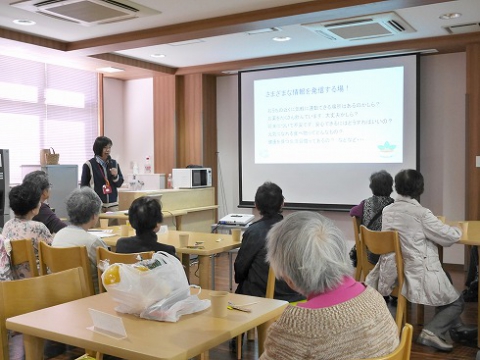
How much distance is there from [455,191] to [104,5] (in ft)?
14.8

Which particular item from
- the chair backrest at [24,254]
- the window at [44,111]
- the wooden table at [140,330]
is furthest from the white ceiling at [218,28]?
the wooden table at [140,330]

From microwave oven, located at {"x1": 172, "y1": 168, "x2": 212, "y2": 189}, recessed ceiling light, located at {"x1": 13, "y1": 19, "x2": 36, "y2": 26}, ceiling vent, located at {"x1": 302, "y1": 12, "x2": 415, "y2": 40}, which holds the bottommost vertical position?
microwave oven, located at {"x1": 172, "y1": 168, "x2": 212, "y2": 189}

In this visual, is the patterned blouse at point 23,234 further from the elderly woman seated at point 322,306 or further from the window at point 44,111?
the window at point 44,111

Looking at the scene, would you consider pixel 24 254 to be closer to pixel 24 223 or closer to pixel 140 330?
pixel 24 223

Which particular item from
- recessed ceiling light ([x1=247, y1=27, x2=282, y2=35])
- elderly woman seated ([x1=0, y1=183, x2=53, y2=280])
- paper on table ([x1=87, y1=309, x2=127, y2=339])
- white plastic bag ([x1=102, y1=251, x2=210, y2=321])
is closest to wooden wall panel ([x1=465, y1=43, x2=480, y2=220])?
recessed ceiling light ([x1=247, y1=27, x2=282, y2=35])

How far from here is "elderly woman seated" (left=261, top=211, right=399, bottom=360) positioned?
1.47m

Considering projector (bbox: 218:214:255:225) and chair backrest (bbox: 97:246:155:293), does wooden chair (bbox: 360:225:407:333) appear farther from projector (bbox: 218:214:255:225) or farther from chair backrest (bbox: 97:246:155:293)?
projector (bbox: 218:214:255:225)

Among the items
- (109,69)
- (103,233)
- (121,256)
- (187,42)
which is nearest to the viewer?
(121,256)

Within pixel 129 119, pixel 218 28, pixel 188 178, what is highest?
pixel 218 28

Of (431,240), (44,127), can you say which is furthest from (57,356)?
(44,127)

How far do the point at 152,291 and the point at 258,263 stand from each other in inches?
55.5

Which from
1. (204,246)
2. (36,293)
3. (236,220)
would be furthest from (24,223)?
(236,220)

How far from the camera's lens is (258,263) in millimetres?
3334

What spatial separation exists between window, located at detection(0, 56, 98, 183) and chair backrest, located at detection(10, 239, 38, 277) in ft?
12.6
